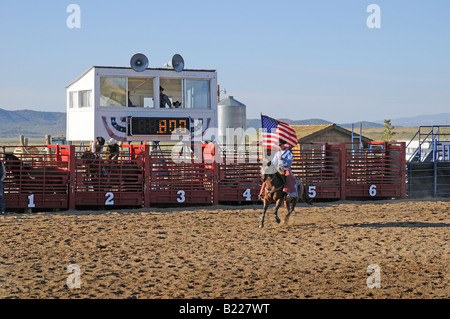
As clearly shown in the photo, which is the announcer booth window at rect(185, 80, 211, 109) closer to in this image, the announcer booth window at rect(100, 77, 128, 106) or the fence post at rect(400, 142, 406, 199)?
the announcer booth window at rect(100, 77, 128, 106)

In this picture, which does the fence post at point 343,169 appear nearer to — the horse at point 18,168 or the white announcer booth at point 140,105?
the white announcer booth at point 140,105

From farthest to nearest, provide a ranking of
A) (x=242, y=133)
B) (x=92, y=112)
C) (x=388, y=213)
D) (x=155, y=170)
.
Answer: (x=242, y=133) < (x=92, y=112) < (x=155, y=170) < (x=388, y=213)

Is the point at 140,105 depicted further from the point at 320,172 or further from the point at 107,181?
the point at 320,172

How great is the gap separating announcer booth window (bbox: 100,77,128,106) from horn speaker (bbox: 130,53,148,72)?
62cm

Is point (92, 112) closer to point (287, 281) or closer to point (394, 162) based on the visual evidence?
point (394, 162)

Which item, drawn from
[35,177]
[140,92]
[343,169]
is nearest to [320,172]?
[343,169]

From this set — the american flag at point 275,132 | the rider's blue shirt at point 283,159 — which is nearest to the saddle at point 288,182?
the rider's blue shirt at point 283,159

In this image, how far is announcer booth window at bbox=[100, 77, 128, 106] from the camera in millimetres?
21547

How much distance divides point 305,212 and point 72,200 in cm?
634

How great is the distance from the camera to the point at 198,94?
74.0 feet

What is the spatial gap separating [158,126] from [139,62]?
7.86ft

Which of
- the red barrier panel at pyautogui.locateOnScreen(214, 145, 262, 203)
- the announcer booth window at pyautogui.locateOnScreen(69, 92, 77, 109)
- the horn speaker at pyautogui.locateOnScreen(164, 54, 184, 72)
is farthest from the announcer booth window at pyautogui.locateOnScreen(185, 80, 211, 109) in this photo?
the red barrier panel at pyautogui.locateOnScreen(214, 145, 262, 203)
